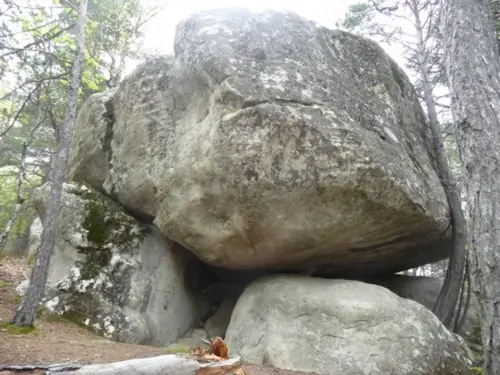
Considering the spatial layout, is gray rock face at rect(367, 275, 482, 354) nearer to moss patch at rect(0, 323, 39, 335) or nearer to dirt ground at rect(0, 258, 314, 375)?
dirt ground at rect(0, 258, 314, 375)

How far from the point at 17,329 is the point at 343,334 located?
15.9ft

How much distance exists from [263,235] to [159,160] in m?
2.50

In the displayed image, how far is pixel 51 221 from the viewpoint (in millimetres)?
6176

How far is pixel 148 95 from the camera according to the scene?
299 inches

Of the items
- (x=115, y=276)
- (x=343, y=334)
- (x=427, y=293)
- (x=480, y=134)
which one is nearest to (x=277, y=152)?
(x=480, y=134)

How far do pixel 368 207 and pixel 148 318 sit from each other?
4355mm

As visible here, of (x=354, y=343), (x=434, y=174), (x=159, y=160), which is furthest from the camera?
(x=434, y=174)

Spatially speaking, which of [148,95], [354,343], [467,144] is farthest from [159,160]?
[467,144]

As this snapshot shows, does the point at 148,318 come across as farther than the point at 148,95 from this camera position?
No

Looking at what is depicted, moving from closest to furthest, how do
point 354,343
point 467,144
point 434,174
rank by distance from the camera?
point 467,144 → point 354,343 → point 434,174

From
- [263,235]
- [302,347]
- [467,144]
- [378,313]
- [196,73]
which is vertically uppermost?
[196,73]

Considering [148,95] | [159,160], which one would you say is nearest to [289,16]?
[148,95]

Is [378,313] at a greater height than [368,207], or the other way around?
[368,207]

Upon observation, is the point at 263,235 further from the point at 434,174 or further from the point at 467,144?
the point at 434,174
